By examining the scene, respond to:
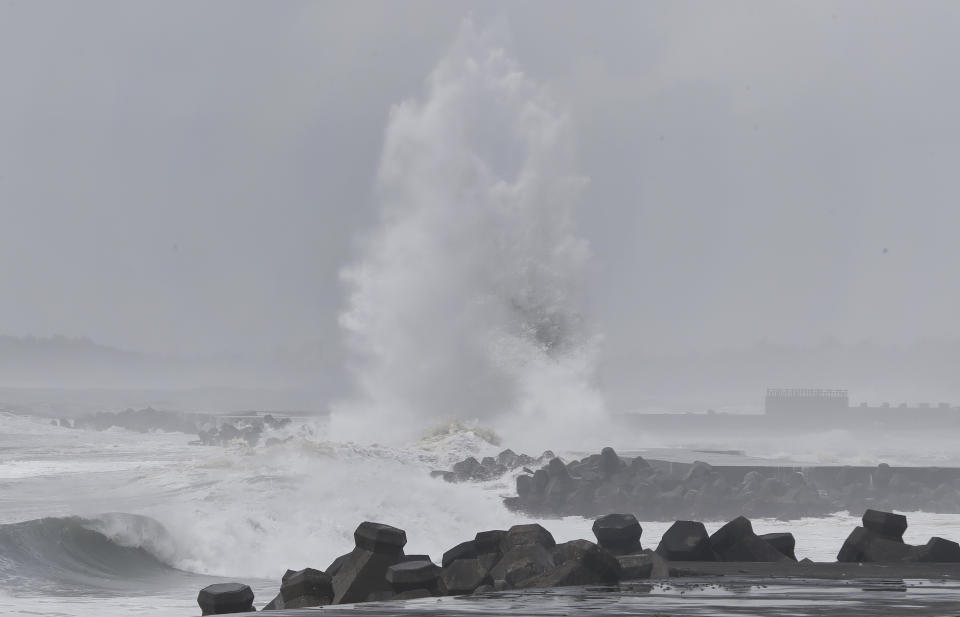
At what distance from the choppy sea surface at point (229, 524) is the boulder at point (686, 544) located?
1.64 metres

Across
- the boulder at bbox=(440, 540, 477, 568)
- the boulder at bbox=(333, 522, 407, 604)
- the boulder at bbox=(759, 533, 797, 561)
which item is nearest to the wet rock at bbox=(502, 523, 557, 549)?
the boulder at bbox=(440, 540, 477, 568)

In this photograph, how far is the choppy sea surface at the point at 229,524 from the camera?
14.7m

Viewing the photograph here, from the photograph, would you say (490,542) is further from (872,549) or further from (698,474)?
(698,474)

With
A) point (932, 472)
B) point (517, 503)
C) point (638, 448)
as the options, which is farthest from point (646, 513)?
point (638, 448)

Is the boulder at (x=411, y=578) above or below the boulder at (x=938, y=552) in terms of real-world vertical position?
below

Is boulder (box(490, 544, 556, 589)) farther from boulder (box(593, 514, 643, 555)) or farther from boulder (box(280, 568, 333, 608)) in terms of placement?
boulder (box(280, 568, 333, 608))

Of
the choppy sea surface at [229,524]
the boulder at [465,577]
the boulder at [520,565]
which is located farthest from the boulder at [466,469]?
the boulder at [465,577]

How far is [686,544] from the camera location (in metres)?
9.76

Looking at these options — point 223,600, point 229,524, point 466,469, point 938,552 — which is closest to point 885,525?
point 938,552

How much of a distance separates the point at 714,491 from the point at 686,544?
51.8ft

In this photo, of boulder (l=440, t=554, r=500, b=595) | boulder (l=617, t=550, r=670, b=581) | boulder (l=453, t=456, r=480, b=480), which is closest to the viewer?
boulder (l=440, t=554, r=500, b=595)

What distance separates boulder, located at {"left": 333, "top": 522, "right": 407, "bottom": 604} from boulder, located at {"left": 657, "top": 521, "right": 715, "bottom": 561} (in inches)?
87.6

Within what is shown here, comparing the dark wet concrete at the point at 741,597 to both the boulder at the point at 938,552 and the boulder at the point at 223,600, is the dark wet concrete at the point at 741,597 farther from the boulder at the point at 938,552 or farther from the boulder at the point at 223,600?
the boulder at the point at 223,600

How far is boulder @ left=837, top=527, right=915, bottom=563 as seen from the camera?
10.0 meters
